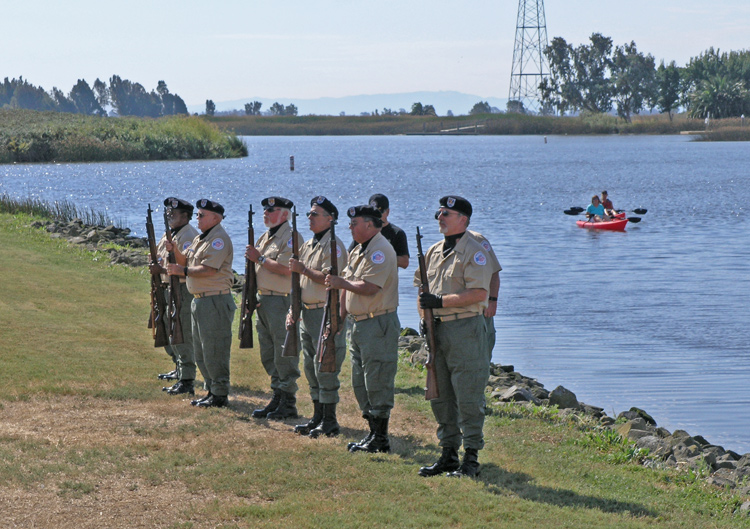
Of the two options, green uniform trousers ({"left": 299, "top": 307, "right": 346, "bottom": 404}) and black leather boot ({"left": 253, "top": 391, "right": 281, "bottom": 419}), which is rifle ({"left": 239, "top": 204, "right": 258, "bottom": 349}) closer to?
black leather boot ({"left": 253, "top": 391, "right": 281, "bottom": 419})

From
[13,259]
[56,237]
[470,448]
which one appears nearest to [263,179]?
[56,237]

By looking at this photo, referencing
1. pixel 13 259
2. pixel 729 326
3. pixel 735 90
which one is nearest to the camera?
pixel 729 326

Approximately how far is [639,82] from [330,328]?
154305mm

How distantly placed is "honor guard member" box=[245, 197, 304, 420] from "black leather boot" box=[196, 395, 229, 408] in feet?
1.80

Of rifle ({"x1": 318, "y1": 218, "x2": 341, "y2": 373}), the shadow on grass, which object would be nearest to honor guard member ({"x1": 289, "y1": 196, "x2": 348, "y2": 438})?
rifle ({"x1": 318, "y1": 218, "x2": 341, "y2": 373})

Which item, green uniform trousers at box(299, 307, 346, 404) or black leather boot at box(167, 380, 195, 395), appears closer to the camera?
green uniform trousers at box(299, 307, 346, 404)

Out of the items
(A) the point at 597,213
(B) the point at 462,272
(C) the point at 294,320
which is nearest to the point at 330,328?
(C) the point at 294,320

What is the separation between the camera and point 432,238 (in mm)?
33594

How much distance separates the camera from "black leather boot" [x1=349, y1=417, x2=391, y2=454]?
Result: 8953mm

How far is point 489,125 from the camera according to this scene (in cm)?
17175

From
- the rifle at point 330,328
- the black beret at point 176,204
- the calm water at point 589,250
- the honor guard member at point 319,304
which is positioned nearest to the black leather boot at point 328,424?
the honor guard member at point 319,304

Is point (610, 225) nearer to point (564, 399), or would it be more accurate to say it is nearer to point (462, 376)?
point (564, 399)

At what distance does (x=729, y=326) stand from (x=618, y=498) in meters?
12.3

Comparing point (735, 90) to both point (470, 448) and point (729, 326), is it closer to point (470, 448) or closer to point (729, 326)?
point (729, 326)
